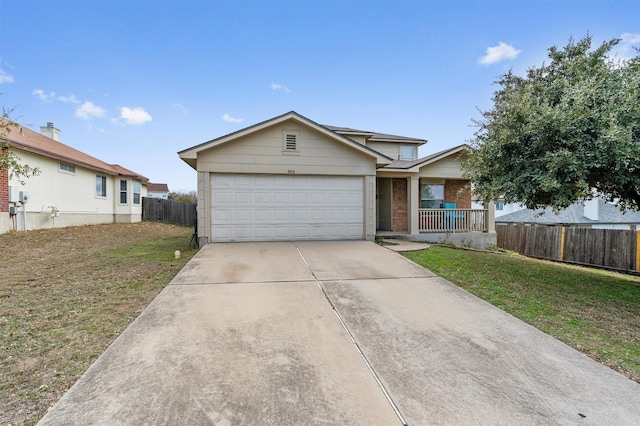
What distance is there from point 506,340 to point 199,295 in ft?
14.7

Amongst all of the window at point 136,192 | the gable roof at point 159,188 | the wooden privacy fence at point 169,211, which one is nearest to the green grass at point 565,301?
the wooden privacy fence at point 169,211

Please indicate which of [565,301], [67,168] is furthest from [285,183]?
[67,168]

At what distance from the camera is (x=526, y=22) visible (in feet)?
36.8

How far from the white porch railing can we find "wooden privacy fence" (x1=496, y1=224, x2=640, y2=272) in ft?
12.1

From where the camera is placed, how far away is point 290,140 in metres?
10.5

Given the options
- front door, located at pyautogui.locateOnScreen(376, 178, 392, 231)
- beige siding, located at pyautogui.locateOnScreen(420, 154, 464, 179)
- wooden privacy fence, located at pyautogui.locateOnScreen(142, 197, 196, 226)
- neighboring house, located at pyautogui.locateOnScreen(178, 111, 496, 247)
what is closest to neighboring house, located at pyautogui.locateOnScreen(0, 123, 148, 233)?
wooden privacy fence, located at pyautogui.locateOnScreen(142, 197, 196, 226)

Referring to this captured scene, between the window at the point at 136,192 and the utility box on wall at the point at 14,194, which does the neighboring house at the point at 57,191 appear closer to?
the utility box on wall at the point at 14,194

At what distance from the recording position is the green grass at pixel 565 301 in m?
3.75

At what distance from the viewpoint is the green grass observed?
3.75 metres

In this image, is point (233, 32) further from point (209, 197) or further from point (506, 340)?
point (506, 340)

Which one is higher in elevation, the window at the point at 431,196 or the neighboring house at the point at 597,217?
the window at the point at 431,196

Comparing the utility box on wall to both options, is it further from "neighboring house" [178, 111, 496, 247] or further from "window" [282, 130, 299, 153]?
"window" [282, 130, 299, 153]

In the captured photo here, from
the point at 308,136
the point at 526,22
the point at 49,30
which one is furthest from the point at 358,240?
the point at 49,30

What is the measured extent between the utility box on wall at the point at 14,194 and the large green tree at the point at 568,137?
16946mm
